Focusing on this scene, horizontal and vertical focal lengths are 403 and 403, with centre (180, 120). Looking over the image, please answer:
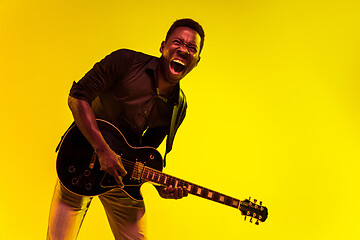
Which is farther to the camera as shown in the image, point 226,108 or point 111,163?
point 226,108

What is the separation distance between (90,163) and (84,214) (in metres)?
0.27

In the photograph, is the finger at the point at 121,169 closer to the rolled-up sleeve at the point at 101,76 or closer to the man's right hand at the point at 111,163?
the man's right hand at the point at 111,163

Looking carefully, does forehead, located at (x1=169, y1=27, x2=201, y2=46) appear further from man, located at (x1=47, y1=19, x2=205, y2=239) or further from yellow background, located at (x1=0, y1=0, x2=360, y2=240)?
yellow background, located at (x1=0, y1=0, x2=360, y2=240)

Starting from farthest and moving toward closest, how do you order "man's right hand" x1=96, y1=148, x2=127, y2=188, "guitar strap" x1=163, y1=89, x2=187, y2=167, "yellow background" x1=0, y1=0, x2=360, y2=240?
"yellow background" x1=0, y1=0, x2=360, y2=240, "guitar strap" x1=163, y1=89, x2=187, y2=167, "man's right hand" x1=96, y1=148, x2=127, y2=188

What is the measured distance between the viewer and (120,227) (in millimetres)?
1795

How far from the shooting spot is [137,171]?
5.52 ft

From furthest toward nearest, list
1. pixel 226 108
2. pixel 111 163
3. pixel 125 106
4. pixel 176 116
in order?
pixel 226 108, pixel 176 116, pixel 125 106, pixel 111 163

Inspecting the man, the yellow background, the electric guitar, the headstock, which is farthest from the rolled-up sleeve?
the yellow background

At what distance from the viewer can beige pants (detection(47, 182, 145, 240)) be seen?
1.64 meters

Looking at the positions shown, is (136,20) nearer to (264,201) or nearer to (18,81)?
(18,81)

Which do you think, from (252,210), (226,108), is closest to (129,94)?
(252,210)

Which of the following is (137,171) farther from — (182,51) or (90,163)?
(182,51)

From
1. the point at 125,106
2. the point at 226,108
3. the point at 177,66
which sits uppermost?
the point at 226,108

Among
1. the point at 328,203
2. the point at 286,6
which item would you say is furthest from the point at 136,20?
the point at 328,203
